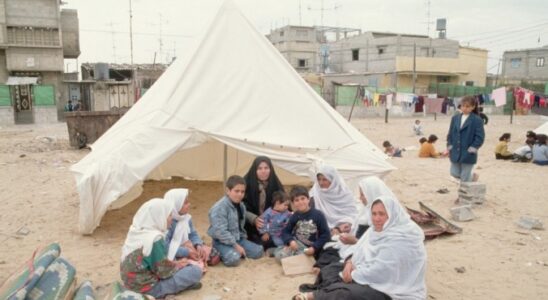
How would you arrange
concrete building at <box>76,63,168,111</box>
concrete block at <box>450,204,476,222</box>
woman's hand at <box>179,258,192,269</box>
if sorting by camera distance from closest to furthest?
woman's hand at <box>179,258,192,269</box>, concrete block at <box>450,204,476,222</box>, concrete building at <box>76,63,168,111</box>

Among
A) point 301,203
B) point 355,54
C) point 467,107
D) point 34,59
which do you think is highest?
point 355,54

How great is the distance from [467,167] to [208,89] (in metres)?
→ 3.67

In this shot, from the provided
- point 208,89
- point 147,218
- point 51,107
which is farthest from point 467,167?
point 51,107

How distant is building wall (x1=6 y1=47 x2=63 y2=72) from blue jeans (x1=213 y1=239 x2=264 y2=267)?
22570 mm

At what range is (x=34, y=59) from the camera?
22.8m

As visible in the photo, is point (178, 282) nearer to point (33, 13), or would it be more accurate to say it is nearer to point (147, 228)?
point (147, 228)

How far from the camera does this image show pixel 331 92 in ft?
83.7

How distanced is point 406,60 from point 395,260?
2920cm

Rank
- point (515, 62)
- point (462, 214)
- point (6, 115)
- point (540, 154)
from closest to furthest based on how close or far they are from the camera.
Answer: point (462, 214)
point (540, 154)
point (6, 115)
point (515, 62)

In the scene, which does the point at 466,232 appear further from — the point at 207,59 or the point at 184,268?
the point at 207,59

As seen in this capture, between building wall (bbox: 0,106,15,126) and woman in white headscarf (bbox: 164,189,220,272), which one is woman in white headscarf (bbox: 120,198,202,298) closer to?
woman in white headscarf (bbox: 164,189,220,272)

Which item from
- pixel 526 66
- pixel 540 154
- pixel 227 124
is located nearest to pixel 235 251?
pixel 227 124

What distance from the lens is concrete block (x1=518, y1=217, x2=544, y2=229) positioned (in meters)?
5.19

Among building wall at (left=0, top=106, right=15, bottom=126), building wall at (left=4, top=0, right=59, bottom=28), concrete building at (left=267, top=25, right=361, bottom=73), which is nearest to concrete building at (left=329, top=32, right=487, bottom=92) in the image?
concrete building at (left=267, top=25, right=361, bottom=73)
